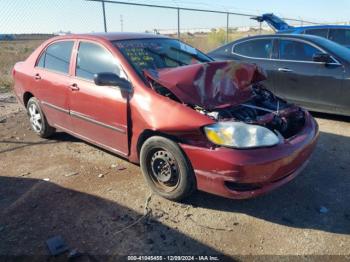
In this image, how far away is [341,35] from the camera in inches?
374

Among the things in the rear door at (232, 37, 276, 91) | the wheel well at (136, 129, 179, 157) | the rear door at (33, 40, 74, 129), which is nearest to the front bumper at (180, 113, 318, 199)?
the wheel well at (136, 129, 179, 157)

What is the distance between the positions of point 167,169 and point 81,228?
98 cm

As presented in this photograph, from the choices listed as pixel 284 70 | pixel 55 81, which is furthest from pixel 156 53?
pixel 284 70

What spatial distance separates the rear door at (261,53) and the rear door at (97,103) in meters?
3.51

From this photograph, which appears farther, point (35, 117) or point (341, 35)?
point (341, 35)

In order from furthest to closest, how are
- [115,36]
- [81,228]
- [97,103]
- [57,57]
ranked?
[57,57]
[115,36]
[97,103]
[81,228]

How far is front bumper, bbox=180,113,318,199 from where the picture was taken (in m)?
3.09

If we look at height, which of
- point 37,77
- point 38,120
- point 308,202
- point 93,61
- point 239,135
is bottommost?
point 308,202

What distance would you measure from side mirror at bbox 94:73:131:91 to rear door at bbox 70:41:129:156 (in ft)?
0.26

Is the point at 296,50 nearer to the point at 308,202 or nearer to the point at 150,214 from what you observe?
the point at 308,202

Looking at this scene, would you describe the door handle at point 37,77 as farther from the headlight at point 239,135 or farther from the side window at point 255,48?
the side window at point 255,48

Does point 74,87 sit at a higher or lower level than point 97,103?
higher

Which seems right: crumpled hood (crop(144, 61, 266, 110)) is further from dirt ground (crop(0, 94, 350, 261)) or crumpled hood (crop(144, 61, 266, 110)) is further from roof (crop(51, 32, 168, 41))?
dirt ground (crop(0, 94, 350, 261))

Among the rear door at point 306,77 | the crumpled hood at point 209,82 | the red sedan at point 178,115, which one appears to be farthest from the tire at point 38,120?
the rear door at point 306,77
